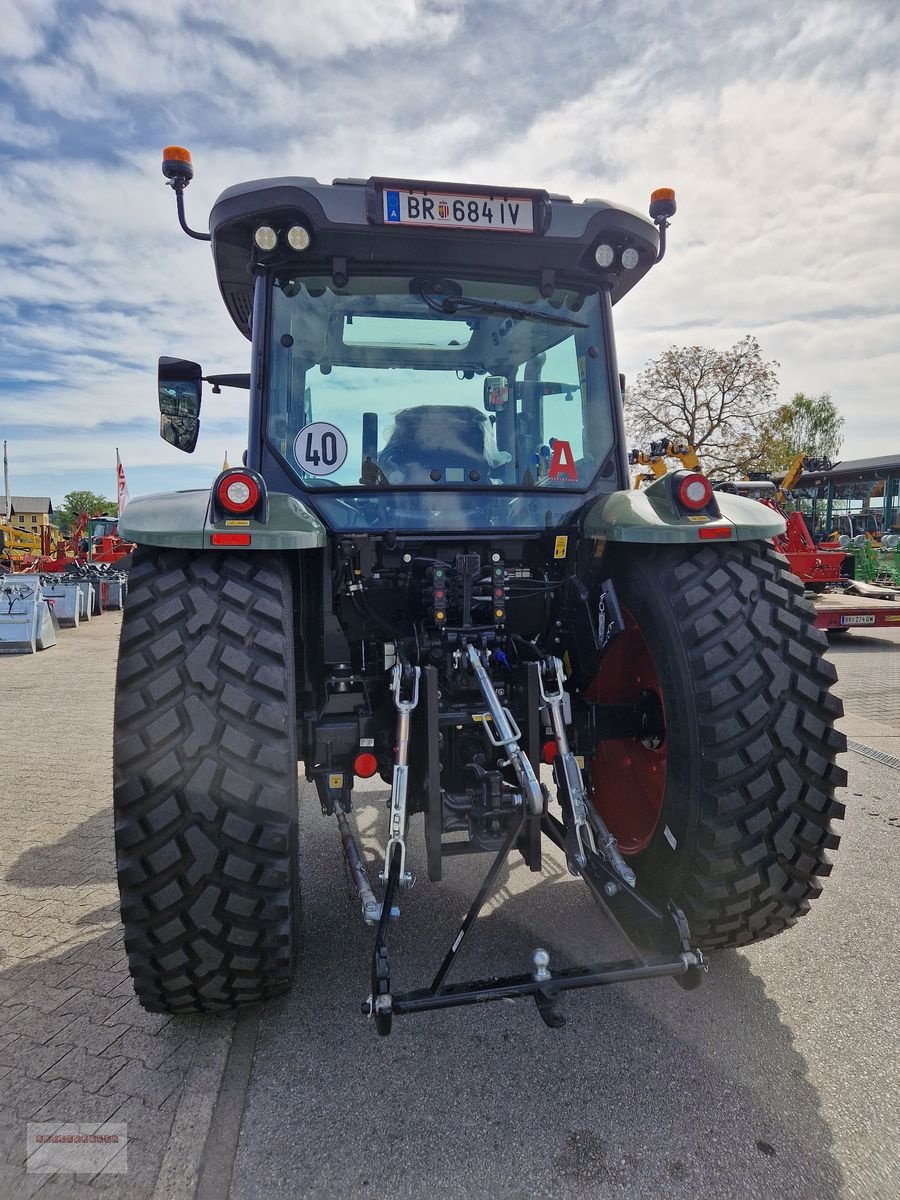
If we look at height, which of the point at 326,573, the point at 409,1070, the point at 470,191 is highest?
Answer: the point at 470,191

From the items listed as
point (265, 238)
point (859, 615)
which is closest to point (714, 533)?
point (265, 238)

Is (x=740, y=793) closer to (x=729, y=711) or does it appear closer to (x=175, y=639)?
(x=729, y=711)

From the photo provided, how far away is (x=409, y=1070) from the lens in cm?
226

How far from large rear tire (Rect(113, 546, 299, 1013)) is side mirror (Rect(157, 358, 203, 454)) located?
1.35 m

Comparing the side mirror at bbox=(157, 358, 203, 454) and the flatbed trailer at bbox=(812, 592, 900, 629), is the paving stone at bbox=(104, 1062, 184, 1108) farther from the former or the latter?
the flatbed trailer at bbox=(812, 592, 900, 629)

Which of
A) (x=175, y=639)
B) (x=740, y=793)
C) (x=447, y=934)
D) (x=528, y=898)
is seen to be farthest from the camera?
(x=528, y=898)

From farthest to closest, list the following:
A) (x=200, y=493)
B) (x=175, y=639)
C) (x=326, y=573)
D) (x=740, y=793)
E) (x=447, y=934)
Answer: (x=447, y=934) < (x=326, y=573) < (x=200, y=493) < (x=740, y=793) < (x=175, y=639)

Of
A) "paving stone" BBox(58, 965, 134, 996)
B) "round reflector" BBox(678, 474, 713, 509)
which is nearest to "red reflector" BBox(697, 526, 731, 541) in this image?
"round reflector" BBox(678, 474, 713, 509)

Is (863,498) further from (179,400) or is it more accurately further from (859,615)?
(179,400)

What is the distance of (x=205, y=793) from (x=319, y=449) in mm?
1440

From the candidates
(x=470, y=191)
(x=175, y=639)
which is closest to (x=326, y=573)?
(x=175, y=639)

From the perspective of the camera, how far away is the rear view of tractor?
2.15m

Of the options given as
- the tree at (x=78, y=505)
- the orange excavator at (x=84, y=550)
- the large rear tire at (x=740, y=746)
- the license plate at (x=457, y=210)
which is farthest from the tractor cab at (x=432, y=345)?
the tree at (x=78, y=505)

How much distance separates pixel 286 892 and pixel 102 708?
617 centimetres
